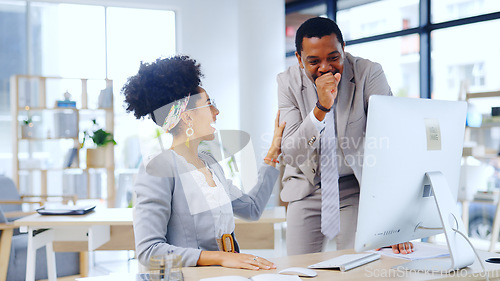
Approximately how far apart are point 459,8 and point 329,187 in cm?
390

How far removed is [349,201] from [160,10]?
219 inches

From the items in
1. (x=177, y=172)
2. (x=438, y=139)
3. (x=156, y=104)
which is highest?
(x=156, y=104)

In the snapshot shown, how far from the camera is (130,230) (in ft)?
11.1

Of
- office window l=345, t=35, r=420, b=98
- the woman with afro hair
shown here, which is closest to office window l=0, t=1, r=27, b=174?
office window l=345, t=35, r=420, b=98

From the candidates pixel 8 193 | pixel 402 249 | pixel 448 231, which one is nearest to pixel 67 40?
pixel 8 193

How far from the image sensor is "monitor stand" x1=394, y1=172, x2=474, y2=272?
4.85ft

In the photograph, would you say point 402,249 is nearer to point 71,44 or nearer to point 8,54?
point 71,44

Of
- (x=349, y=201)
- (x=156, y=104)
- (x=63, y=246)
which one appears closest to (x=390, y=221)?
(x=349, y=201)

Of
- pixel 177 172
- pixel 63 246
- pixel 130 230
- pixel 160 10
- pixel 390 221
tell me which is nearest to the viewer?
pixel 390 221

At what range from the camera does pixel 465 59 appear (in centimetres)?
519

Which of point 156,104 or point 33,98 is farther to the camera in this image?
point 33,98

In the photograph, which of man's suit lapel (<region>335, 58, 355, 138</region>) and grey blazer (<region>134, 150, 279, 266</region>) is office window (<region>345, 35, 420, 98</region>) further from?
grey blazer (<region>134, 150, 279, 266</region>)

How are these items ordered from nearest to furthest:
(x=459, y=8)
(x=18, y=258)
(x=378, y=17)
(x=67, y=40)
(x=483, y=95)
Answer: (x=18, y=258)
(x=483, y=95)
(x=459, y=8)
(x=378, y=17)
(x=67, y=40)

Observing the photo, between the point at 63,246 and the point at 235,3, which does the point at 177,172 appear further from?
the point at 235,3
